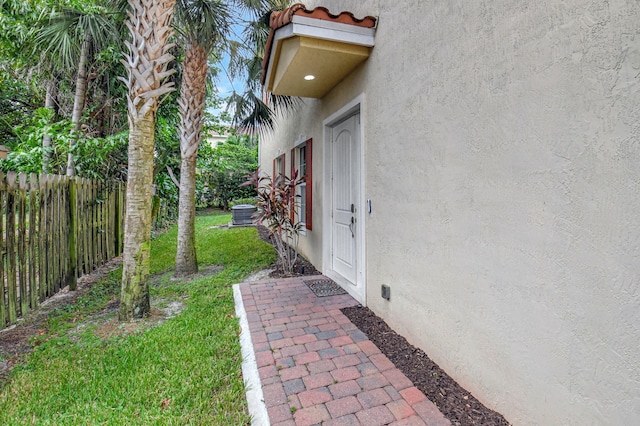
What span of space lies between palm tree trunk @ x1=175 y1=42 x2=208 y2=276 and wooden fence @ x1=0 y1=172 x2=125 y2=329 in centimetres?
155

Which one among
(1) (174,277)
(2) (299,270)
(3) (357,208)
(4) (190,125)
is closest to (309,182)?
(2) (299,270)

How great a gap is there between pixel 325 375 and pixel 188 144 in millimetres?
4872

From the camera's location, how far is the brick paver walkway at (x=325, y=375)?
2207 mm

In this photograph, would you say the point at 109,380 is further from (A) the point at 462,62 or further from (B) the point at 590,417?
(A) the point at 462,62

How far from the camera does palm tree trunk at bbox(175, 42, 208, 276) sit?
5.95 meters

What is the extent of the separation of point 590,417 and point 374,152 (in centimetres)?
300

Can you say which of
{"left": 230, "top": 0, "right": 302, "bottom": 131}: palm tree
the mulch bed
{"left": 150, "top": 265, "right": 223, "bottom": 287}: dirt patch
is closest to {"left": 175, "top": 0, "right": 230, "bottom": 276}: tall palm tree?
{"left": 150, "top": 265, "right": 223, "bottom": 287}: dirt patch

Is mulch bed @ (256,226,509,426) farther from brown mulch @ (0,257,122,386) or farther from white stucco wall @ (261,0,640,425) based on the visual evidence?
brown mulch @ (0,257,122,386)

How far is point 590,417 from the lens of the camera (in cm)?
163

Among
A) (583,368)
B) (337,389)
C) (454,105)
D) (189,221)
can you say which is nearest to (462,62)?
(454,105)

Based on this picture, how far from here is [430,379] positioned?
2.64 m

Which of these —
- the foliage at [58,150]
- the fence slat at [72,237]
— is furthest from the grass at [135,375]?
the foliage at [58,150]

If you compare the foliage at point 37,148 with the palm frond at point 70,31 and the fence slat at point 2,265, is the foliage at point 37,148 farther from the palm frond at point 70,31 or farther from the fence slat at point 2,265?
the fence slat at point 2,265

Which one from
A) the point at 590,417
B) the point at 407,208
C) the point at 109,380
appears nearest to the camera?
the point at 590,417
